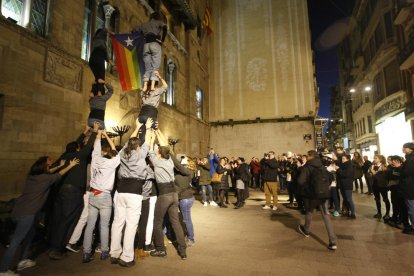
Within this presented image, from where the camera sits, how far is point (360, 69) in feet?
98.0

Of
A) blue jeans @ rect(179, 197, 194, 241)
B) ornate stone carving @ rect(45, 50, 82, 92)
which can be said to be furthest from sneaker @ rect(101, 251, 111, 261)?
ornate stone carving @ rect(45, 50, 82, 92)

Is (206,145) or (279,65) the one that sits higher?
(279,65)

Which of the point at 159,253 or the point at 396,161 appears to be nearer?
the point at 159,253

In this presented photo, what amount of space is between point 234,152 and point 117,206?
66.6 feet

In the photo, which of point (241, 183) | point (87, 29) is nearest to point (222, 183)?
point (241, 183)

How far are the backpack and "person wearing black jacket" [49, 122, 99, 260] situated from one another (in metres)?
4.67

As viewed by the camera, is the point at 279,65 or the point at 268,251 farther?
the point at 279,65

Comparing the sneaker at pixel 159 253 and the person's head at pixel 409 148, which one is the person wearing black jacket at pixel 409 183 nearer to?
the person's head at pixel 409 148

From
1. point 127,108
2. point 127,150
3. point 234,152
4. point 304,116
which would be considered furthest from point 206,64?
point 127,150

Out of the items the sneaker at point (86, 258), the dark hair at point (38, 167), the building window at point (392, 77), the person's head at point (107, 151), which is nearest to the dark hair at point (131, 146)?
the person's head at point (107, 151)

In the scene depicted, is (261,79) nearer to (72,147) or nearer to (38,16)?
(38,16)

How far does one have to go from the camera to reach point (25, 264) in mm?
3869

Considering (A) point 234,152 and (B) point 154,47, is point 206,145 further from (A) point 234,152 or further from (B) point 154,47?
(B) point 154,47

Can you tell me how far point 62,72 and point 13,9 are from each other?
216cm
